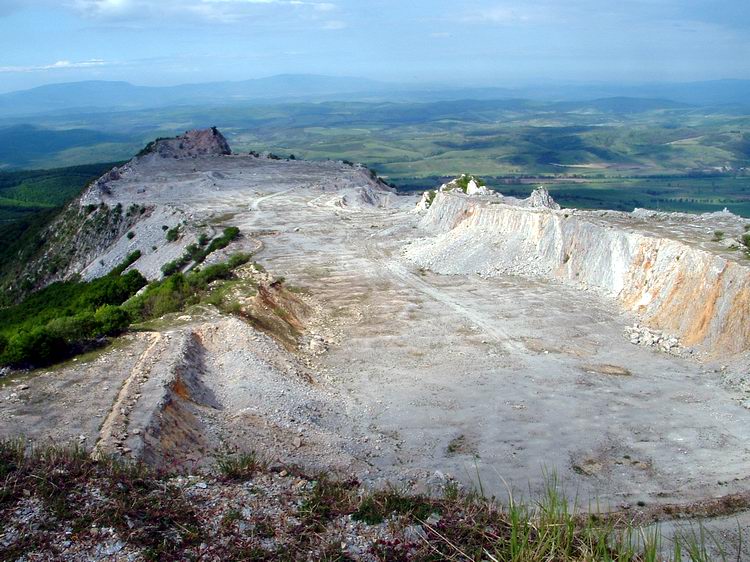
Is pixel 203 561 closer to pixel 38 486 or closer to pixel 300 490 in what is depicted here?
pixel 300 490

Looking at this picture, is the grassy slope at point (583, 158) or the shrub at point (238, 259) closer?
the shrub at point (238, 259)

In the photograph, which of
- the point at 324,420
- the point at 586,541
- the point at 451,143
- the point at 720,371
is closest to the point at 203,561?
the point at 586,541

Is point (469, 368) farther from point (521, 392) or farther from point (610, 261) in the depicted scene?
point (610, 261)

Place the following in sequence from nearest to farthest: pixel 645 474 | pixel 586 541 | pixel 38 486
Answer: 1. pixel 586 541
2. pixel 38 486
3. pixel 645 474

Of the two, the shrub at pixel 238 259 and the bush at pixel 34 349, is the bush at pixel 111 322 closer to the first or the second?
the bush at pixel 34 349

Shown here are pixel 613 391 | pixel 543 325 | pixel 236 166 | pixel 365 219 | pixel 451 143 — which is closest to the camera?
Answer: pixel 613 391

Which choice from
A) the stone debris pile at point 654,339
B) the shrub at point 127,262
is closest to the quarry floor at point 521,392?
the stone debris pile at point 654,339
